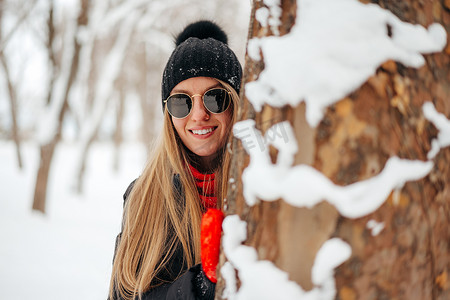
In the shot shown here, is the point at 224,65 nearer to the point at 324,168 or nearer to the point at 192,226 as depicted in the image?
the point at 192,226

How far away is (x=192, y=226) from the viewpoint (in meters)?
1.67

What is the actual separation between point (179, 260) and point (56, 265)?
387cm

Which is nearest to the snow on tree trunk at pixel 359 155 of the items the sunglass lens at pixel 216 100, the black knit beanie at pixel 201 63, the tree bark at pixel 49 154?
the sunglass lens at pixel 216 100

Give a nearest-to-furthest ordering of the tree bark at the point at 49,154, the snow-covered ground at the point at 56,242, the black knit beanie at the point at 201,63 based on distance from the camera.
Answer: the black knit beanie at the point at 201,63, the snow-covered ground at the point at 56,242, the tree bark at the point at 49,154

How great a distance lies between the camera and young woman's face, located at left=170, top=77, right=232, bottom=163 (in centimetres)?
176

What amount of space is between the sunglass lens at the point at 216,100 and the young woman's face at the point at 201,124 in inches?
1.1

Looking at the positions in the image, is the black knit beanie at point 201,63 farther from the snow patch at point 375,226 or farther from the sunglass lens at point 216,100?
the snow patch at point 375,226

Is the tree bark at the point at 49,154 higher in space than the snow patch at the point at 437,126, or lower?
higher

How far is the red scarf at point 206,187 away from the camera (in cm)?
181

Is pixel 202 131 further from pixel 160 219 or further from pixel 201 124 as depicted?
pixel 160 219

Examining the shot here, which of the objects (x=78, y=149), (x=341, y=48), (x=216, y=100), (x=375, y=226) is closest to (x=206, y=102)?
(x=216, y=100)

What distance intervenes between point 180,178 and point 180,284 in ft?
1.95

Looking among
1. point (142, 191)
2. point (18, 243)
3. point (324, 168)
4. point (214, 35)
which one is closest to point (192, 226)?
point (142, 191)

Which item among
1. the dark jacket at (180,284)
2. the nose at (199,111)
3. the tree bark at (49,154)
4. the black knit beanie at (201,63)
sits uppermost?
the tree bark at (49,154)
